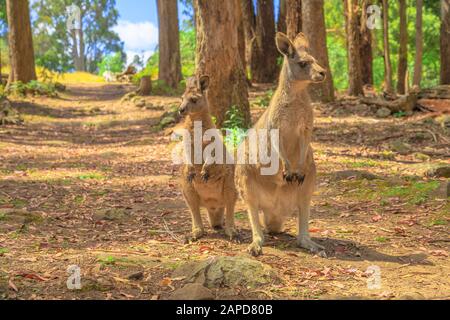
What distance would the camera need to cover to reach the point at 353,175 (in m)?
8.41

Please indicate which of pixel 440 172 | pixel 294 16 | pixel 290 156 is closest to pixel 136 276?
pixel 290 156

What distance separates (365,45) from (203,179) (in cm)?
1697

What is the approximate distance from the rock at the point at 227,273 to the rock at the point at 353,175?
4.05 meters

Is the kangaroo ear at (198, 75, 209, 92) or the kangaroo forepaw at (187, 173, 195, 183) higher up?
the kangaroo ear at (198, 75, 209, 92)

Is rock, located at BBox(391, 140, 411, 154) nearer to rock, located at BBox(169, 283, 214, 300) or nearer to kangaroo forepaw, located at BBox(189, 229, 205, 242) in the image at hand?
kangaroo forepaw, located at BBox(189, 229, 205, 242)

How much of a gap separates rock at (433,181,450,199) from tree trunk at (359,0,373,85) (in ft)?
46.6

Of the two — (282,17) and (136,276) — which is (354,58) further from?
(136,276)

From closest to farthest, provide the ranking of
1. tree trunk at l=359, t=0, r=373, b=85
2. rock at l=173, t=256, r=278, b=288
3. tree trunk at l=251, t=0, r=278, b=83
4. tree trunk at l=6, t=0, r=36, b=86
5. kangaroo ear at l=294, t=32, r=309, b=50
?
1. rock at l=173, t=256, r=278, b=288
2. kangaroo ear at l=294, t=32, r=309, b=50
3. tree trunk at l=359, t=0, r=373, b=85
4. tree trunk at l=6, t=0, r=36, b=86
5. tree trunk at l=251, t=0, r=278, b=83

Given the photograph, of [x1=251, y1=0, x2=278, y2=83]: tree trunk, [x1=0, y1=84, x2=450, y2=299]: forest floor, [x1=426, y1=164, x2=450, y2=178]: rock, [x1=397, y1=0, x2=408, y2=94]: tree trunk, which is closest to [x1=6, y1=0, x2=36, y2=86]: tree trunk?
[x1=251, y1=0, x2=278, y2=83]: tree trunk

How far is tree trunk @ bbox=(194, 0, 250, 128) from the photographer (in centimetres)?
1135

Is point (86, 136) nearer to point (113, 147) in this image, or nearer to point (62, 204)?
point (113, 147)

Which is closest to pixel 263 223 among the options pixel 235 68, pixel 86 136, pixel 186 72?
pixel 235 68

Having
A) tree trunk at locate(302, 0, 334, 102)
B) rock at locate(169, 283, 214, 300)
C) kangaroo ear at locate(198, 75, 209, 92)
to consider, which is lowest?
rock at locate(169, 283, 214, 300)

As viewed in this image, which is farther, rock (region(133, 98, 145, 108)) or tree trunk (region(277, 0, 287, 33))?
tree trunk (region(277, 0, 287, 33))
